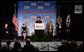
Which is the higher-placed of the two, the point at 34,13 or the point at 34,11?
the point at 34,11

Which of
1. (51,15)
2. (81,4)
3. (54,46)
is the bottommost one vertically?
(54,46)

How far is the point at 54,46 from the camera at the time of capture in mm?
8906

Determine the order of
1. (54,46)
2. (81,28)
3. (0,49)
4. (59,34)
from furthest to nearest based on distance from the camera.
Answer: (81,28), (59,34), (54,46), (0,49)

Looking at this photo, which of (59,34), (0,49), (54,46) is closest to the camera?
(0,49)

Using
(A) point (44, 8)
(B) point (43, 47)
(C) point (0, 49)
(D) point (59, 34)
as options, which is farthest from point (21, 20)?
(C) point (0, 49)

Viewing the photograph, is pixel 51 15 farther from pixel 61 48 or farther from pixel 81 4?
pixel 61 48

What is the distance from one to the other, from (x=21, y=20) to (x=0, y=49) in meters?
8.60

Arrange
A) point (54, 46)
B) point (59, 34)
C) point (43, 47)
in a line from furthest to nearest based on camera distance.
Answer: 1. point (59, 34)
2. point (54, 46)
3. point (43, 47)

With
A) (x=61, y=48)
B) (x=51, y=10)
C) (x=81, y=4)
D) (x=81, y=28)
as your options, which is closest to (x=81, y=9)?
(x=81, y=4)

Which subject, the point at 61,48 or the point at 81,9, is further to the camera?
the point at 81,9

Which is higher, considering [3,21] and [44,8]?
[44,8]

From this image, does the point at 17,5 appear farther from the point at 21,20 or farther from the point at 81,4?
the point at 81,4

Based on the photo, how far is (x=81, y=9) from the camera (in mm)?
13688

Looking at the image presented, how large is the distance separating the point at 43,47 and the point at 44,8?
675 centimetres
